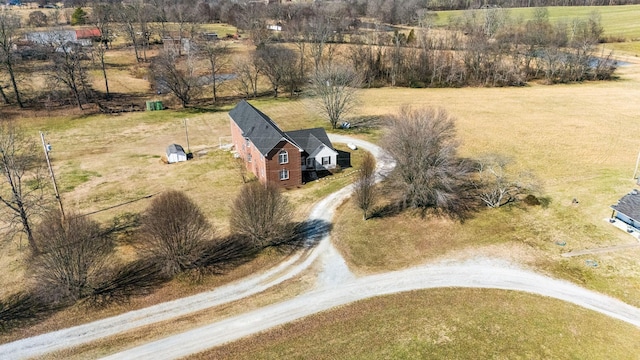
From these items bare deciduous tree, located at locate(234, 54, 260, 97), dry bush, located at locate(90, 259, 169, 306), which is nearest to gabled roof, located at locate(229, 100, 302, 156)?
dry bush, located at locate(90, 259, 169, 306)

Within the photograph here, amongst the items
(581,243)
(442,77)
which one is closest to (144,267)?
(581,243)

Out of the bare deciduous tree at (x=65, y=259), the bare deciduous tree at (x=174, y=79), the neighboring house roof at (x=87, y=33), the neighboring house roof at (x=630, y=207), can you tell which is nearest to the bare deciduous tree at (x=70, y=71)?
the bare deciduous tree at (x=174, y=79)

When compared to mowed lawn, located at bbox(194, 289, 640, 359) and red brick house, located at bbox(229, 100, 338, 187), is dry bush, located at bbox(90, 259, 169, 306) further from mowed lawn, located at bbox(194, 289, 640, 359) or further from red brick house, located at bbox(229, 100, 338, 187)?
red brick house, located at bbox(229, 100, 338, 187)

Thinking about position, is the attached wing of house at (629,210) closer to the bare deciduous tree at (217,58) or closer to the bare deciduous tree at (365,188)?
the bare deciduous tree at (365,188)

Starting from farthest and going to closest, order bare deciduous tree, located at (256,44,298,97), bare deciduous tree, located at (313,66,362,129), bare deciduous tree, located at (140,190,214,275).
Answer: bare deciduous tree, located at (256,44,298,97), bare deciduous tree, located at (313,66,362,129), bare deciduous tree, located at (140,190,214,275)

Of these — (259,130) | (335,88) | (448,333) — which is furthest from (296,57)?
(448,333)

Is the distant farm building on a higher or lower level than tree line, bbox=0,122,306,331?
higher
